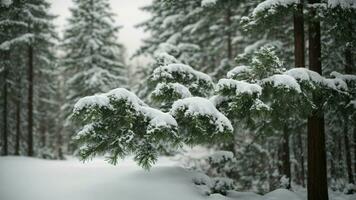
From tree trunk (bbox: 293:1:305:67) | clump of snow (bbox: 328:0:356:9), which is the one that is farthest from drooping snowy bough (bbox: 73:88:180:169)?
tree trunk (bbox: 293:1:305:67)

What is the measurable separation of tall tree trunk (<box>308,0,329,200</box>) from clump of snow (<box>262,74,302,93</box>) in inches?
80.0

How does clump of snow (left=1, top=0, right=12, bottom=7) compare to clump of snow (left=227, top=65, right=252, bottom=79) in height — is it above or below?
above

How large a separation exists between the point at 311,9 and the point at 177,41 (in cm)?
1272

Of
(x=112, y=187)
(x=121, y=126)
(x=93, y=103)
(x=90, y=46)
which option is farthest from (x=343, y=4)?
(x=90, y=46)

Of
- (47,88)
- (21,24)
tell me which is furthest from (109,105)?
(47,88)

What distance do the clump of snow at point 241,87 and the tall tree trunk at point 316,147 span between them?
8.65ft

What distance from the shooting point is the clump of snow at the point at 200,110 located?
6.47 meters

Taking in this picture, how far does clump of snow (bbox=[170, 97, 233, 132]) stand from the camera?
647cm

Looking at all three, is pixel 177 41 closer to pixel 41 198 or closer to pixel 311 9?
pixel 311 9

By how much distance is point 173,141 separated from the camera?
6.43 meters

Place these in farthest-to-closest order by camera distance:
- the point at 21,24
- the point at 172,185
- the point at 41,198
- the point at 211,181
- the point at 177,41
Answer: the point at 177,41 < the point at 21,24 < the point at 211,181 < the point at 172,185 < the point at 41,198

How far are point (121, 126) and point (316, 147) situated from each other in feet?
17.2

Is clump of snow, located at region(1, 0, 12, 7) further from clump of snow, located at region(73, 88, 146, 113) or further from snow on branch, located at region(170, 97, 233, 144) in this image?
snow on branch, located at region(170, 97, 233, 144)

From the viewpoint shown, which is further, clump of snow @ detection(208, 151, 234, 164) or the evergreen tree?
the evergreen tree
